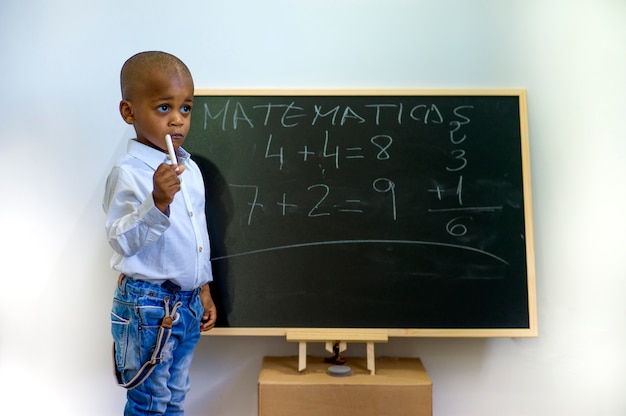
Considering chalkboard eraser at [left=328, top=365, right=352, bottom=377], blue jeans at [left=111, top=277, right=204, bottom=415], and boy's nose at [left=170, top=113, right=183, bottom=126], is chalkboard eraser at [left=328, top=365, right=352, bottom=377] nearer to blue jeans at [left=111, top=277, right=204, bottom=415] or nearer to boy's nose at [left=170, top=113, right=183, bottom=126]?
blue jeans at [left=111, top=277, right=204, bottom=415]

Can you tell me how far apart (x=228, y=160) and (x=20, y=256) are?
883 millimetres

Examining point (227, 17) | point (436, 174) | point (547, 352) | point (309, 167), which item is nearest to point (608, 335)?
point (547, 352)

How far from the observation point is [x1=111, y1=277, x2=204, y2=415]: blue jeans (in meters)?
1.44

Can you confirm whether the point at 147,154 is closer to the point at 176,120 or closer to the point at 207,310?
the point at 176,120

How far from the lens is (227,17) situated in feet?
6.41

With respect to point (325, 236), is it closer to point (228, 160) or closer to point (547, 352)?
point (228, 160)

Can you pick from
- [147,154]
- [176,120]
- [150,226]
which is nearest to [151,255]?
[150,226]

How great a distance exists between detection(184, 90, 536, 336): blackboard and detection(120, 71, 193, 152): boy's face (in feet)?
1.24

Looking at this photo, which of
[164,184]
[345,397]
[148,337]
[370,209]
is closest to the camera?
[164,184]

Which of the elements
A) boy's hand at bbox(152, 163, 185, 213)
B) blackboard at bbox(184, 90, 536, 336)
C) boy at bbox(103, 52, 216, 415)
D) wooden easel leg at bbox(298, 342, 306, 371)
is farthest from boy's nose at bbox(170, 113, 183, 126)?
wooden easel leg at bbox(298, 342, 306, 371)

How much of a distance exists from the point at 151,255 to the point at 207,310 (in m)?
0.36

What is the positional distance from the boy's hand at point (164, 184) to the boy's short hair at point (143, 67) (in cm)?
34

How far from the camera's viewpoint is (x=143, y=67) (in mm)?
1468

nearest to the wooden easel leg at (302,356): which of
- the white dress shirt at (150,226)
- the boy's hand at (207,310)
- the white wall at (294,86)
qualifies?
the white wall at (294,86)
